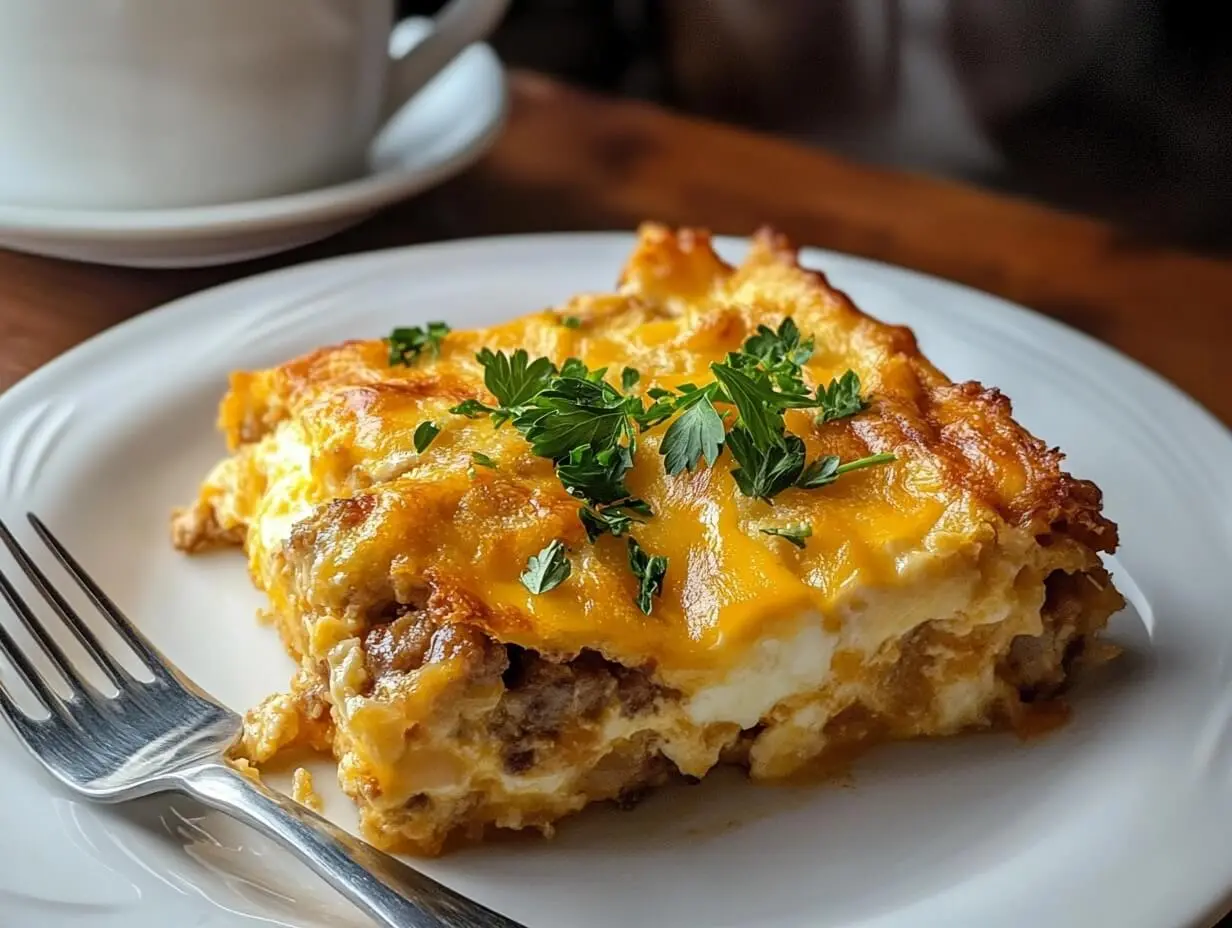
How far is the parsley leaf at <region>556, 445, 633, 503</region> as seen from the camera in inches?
57.1

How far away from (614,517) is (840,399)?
0.34m

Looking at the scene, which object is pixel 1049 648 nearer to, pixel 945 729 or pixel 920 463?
pixel 945 729

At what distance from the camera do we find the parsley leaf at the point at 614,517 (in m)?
1.41

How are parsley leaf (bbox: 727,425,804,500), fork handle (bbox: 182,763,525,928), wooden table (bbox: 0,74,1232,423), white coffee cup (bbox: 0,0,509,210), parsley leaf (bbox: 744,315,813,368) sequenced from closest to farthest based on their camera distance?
fork handle (bbox: 182,763,525,928)
parsley leaf (bbox: 727,425,804,500)
parsley leaf (bbox: 744,315,813,368)
white coffee cup (bbox: 0,0,509,210)
wooden table (bbox: 0,74,1232,423)

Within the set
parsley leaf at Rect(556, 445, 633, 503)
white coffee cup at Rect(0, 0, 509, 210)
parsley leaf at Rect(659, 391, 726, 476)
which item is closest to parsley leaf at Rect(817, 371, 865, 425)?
parsley leaf at Rect(659, 391, 726, 476)

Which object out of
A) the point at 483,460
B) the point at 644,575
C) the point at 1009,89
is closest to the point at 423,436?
the point at 483,460

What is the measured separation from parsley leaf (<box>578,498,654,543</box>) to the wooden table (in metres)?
1.18

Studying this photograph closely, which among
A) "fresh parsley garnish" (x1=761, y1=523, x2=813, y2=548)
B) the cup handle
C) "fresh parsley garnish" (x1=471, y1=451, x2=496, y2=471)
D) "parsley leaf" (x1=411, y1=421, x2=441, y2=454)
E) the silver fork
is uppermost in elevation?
"fresh parsley garnish" (x1=761, y1=523, x2=813, y2=548)

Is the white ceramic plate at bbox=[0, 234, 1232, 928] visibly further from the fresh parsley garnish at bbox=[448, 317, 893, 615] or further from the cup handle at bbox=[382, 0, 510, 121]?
the cup handle at bbox=[382, 0, 510, 121]

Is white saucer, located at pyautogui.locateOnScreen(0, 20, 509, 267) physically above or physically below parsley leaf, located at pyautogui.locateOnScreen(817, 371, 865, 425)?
below

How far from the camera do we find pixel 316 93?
2.43 metres

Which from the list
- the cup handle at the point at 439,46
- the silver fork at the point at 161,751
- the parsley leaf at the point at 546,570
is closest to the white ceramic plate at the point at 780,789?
the silver fork at the point at 161,751

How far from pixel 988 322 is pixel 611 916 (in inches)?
48.9

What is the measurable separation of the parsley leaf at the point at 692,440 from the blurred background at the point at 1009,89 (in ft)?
7.25
